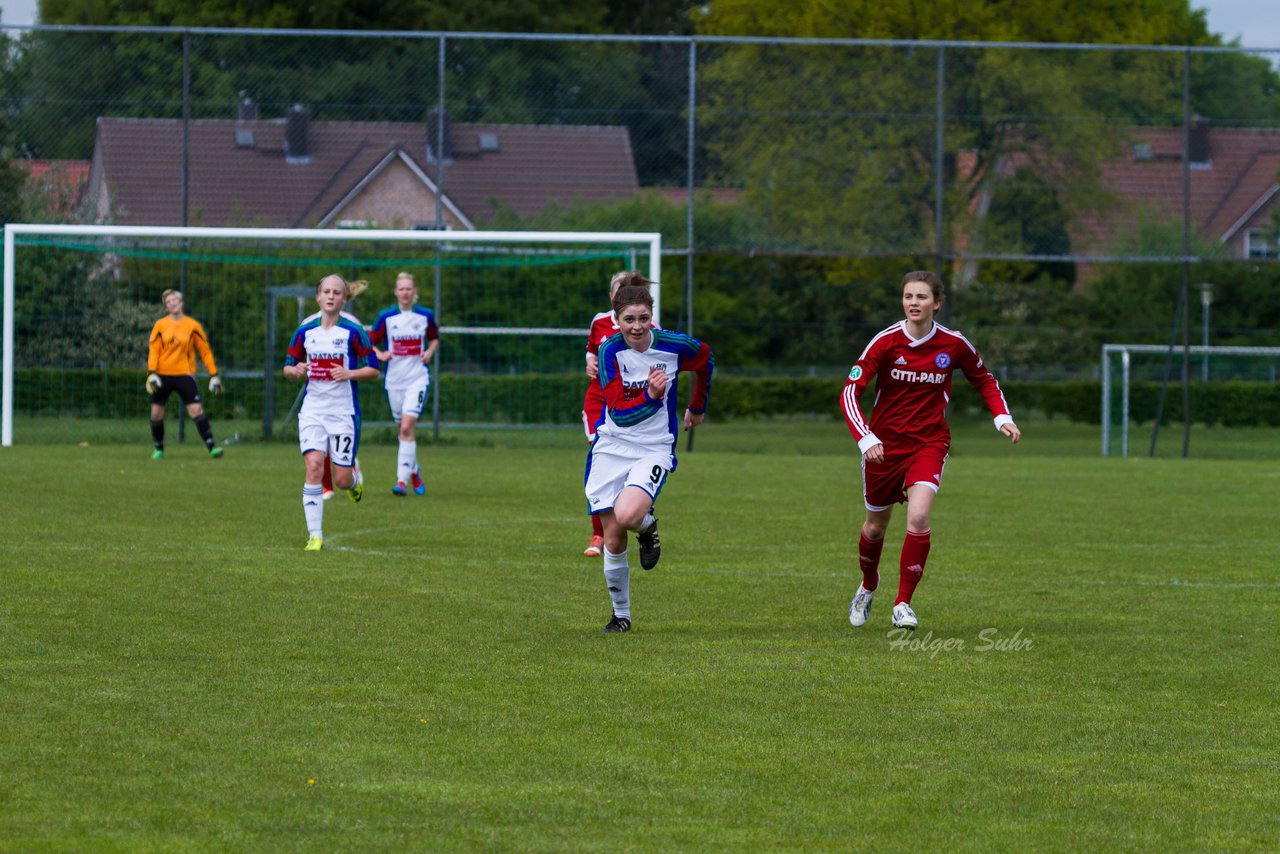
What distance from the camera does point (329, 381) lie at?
13641 millimetres

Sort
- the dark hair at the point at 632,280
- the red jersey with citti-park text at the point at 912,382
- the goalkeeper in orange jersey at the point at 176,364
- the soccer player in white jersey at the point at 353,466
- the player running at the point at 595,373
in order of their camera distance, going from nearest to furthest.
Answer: the red jersey with citti-park text at the point at 912,382, the dark hair at the point at 632,280, the player running at the point at 595,373, the soccer player in white jersey at the point at 353,466, the goalkeeper in orange jersey at the point at 176,364

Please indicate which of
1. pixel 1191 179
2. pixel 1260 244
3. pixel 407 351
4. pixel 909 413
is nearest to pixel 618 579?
pixel 909 413

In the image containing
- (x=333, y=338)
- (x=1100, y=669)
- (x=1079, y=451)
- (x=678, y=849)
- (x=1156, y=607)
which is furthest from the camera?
(x=1079, y=451)

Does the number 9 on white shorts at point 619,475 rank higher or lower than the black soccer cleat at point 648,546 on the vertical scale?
higher

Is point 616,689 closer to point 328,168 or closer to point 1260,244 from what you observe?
point 328,168

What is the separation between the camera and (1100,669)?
841 cm

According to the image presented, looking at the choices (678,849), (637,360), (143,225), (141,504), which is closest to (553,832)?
(678,849)

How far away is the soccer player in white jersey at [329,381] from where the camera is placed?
13258 millimetres

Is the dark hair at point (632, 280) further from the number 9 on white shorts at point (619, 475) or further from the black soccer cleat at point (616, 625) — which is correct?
the black soccer cleat at point (616, 625)

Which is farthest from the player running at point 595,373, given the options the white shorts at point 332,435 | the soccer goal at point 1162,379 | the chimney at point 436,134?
the soccer goal at point 1162,379

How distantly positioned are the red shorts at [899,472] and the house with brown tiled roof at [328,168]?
Result: 59.9ft

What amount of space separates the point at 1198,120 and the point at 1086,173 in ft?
6.51

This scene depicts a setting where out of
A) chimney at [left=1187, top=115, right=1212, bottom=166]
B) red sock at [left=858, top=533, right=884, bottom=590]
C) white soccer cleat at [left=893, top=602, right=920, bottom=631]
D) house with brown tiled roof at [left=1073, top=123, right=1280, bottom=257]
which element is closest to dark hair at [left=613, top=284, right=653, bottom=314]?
red sock at [left=858, top=533, right=884, bottom=590]

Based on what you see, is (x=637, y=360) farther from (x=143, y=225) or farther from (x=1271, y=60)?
(x=1271, y=60)
